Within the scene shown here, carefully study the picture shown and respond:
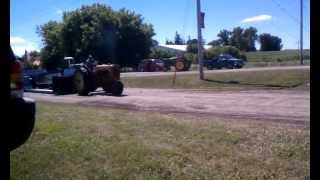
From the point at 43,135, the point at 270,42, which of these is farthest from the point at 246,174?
the point at 270,42

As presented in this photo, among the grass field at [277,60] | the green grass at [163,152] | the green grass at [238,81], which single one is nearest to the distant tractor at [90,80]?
the green grass at [238,81]

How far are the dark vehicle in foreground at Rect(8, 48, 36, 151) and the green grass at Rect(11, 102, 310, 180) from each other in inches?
45.7

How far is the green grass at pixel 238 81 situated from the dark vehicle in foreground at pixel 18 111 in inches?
843

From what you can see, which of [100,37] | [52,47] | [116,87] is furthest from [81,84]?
[52,47]

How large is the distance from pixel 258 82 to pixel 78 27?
43.7 m

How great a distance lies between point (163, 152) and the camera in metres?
6.97

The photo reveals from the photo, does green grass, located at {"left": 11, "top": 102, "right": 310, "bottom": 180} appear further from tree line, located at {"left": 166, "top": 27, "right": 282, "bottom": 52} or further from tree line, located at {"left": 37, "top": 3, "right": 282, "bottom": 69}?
tree line, located at {"left": 166, "top": 27, "right": 282, "bottom": 52}

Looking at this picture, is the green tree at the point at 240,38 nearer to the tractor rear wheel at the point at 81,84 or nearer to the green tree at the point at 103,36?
the green tree at the point at 103,36

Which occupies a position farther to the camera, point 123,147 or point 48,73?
point 48,73

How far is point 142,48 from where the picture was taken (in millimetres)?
66875

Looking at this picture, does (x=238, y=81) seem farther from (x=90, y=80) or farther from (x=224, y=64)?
(x=224, y=64)

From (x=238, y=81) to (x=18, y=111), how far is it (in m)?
25.9

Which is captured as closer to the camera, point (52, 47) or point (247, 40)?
point (52, 47)

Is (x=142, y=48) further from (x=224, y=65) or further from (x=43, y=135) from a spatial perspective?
(x=43, y=135)
